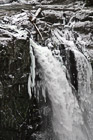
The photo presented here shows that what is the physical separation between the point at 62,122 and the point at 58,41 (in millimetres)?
1701

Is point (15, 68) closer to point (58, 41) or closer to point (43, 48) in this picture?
point (43, 48)

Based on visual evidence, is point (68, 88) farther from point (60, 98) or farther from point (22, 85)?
point (22, 85)

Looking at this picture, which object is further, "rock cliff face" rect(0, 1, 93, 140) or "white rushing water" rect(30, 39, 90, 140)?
"white rushing water" rect(30, 39, 90, 140)

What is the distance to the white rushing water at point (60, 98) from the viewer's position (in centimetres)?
457

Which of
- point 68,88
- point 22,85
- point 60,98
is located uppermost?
point 22,85

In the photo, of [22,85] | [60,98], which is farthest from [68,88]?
[22,85]

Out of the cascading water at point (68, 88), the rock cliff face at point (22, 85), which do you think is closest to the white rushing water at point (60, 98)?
the cascading water at point (68, 88)

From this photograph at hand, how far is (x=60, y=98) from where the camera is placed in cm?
458

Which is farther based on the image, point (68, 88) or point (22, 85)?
point (68, 88)

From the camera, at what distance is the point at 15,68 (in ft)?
13.6

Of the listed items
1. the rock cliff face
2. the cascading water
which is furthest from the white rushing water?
the rock cliff face

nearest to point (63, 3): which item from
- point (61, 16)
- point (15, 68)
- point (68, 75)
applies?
point (61, 16)

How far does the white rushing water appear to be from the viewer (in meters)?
4.57

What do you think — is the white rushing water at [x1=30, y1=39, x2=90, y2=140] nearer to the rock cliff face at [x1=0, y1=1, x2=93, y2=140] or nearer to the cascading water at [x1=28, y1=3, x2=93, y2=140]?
the cascading water at [x1=28, y1=3, x2=93, y2=140]
